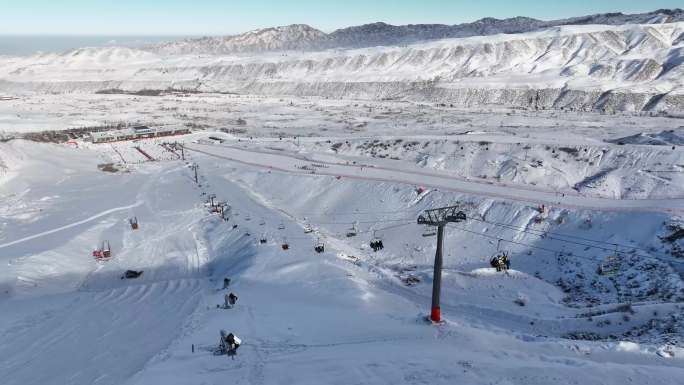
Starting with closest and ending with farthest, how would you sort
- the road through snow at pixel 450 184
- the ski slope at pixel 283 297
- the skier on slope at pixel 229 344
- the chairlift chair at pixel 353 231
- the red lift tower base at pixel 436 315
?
the ski slope at pixel 283 297 < the skier on slope at pixel 229 344 < the red lift tower base at pixel 436 315 < the road through snow at pixel 450 184 < the chairlift chair at pixel 353 231

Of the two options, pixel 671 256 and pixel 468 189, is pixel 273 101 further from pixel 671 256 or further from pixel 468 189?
pixel 671 256

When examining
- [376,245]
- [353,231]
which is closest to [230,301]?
[376,245]

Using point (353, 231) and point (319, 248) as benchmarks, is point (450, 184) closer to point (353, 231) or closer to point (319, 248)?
point (353, 231)

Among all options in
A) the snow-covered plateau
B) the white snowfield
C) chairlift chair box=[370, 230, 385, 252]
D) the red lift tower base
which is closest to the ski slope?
the snow-covered plateau

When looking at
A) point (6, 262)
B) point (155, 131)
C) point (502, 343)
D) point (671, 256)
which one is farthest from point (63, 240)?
point (155, 131)

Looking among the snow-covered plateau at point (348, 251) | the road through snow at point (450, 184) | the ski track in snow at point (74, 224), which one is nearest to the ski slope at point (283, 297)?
the snow-covered plateau at point (348, 251)

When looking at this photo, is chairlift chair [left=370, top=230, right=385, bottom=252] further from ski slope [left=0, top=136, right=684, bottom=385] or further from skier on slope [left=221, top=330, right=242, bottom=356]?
skier on slope [left=221, top=330, right=242, bottom=356]

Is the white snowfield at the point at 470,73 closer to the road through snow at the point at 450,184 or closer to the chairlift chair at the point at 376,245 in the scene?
the road through snow at the point at 450,184
